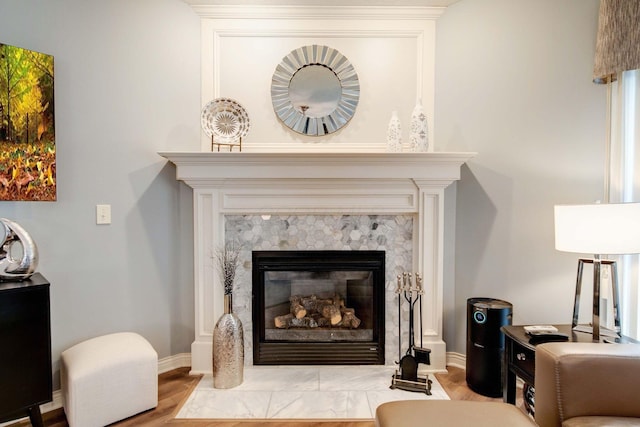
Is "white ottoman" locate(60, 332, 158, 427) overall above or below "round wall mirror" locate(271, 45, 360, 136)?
below

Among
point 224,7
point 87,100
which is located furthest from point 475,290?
point 87,100

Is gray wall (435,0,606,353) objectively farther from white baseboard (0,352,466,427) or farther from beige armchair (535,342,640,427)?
beige armchair (535,342,640,427)

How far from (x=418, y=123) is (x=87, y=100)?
2.17 metres

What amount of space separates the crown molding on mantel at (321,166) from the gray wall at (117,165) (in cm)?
30

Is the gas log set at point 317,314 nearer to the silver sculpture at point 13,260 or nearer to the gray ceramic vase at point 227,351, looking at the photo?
the gray ceramic vase at point 227,351

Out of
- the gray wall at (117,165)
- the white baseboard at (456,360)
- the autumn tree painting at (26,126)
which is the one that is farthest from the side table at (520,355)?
the autumn tree painting at (26,126)

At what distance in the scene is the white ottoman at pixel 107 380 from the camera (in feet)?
6.42

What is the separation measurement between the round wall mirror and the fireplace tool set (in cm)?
125

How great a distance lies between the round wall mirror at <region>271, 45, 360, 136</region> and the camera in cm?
277

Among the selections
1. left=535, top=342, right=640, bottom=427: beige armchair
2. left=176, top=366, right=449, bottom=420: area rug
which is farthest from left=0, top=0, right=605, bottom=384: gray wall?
left=535, top=342, right=640, bottom=427: beige armchair

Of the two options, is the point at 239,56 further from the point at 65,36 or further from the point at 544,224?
the point at 544,224

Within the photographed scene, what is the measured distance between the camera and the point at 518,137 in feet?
8.42

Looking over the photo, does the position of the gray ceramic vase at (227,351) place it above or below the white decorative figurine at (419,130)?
below

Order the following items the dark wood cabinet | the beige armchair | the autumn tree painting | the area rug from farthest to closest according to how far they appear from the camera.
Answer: the area rug < the autumn tree painting < the dark wood cabinet < the beige armchair
